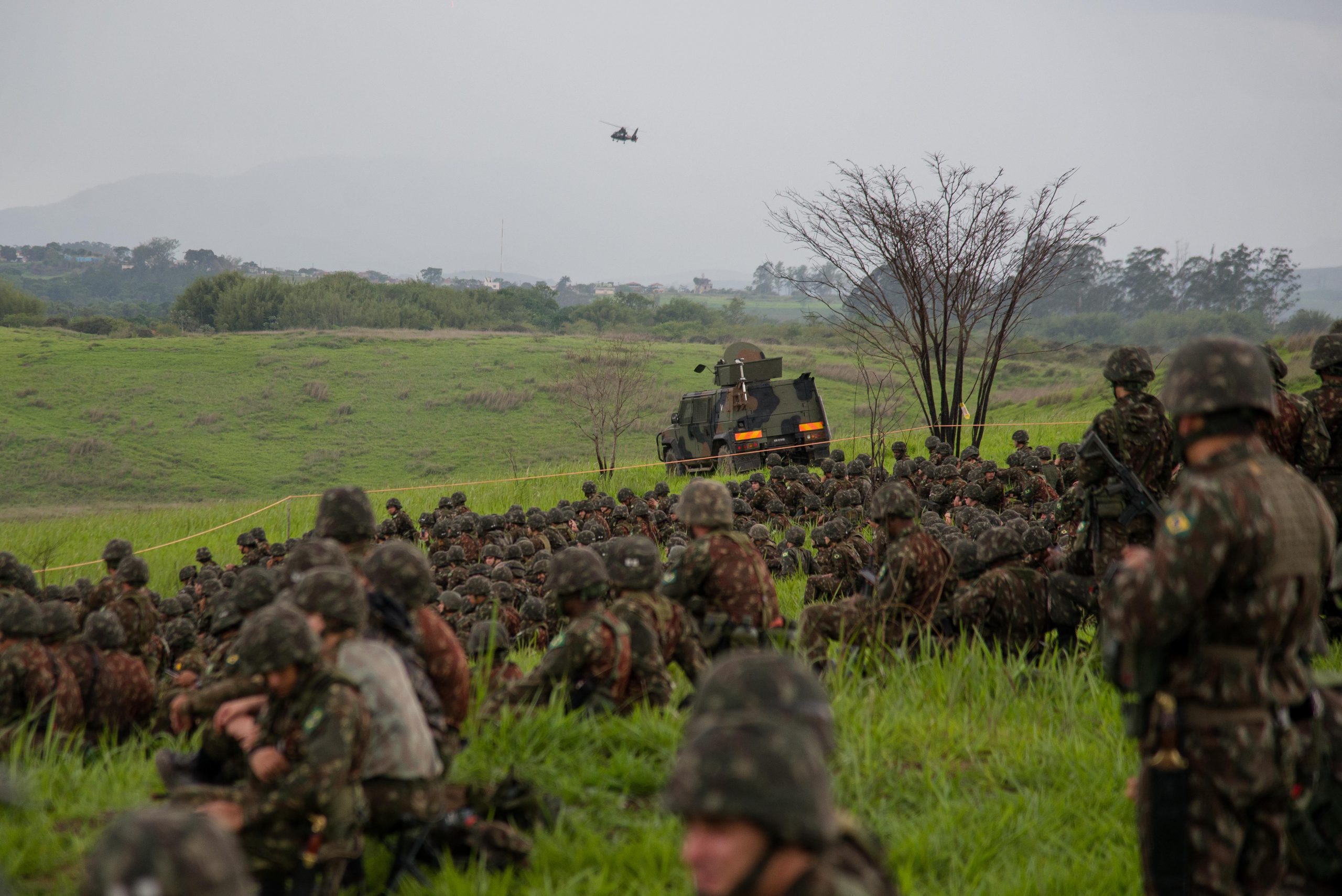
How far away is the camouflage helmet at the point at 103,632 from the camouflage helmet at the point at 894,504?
498 centimetres

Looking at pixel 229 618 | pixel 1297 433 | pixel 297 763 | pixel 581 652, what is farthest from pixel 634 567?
pixel 1297 433

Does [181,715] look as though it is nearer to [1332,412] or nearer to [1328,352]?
[1332,412]

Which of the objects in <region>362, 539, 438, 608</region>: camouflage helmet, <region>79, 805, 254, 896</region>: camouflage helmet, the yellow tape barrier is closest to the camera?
<region>79, 805, 254, 896</region>: camouflage helmet

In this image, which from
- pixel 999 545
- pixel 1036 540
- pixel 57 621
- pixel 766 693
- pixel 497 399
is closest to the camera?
pixel 766 693

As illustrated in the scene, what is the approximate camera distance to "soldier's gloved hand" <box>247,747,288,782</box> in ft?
13.0

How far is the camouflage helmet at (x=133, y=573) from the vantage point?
8031mm

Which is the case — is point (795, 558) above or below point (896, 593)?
below

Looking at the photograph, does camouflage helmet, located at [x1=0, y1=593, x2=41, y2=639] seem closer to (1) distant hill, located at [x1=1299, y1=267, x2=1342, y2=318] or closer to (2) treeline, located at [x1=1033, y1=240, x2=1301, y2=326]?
(2) treeline, located at [x1=1033, y1=240, x2=1301, y2=326]

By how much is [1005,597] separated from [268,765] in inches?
196

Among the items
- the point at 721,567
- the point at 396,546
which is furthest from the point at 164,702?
the point at 721,567

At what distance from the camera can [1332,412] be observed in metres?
7.36

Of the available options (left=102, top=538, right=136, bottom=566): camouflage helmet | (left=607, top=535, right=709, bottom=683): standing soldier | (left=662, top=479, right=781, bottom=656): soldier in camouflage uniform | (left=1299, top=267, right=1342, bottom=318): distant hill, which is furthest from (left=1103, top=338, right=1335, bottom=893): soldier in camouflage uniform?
(left=1299, top=267, right=1342, bottom=318): distant hill

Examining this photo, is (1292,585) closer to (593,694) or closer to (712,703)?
(712,703)

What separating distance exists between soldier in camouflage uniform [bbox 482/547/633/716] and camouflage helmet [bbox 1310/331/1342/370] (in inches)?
209
